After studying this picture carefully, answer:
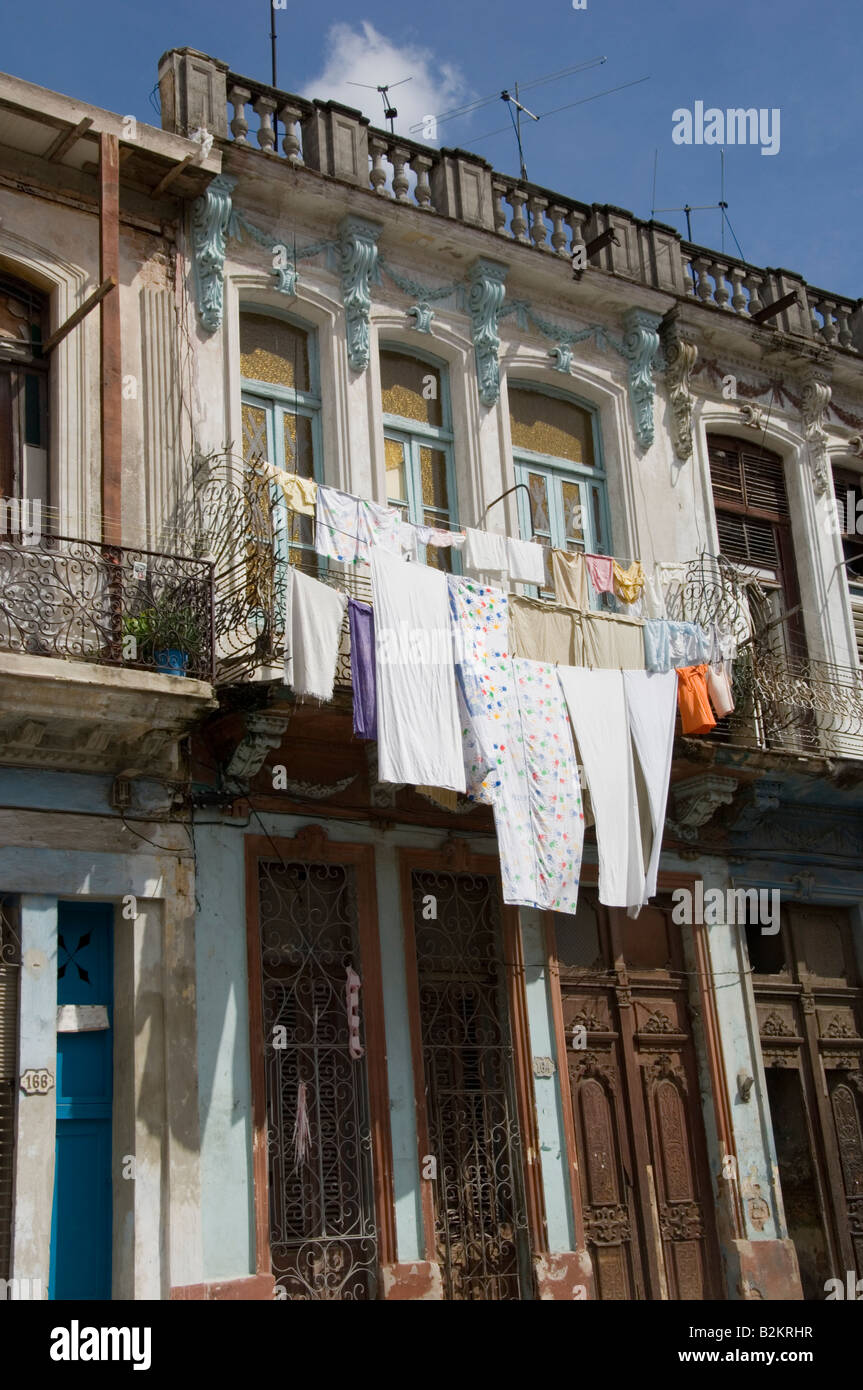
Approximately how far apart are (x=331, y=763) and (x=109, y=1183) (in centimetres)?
319

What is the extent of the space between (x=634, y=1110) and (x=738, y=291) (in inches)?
303

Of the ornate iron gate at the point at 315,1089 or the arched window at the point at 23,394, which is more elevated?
the arched window at the point at 23,394

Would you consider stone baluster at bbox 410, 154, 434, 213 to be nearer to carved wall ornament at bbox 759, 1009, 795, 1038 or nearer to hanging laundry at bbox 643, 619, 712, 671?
hanging laundry at bbox 643, 619, 712, 671

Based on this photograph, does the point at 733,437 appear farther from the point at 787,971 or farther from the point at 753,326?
the point at 787,971

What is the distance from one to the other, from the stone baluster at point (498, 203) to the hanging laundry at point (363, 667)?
4.59 m

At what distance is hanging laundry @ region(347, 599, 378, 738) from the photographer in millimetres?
10117

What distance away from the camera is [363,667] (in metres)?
10.3

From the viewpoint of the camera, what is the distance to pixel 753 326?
1461cm

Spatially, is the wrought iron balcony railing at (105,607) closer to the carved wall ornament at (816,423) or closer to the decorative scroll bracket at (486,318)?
the decorative scroll bracket at (486,318)

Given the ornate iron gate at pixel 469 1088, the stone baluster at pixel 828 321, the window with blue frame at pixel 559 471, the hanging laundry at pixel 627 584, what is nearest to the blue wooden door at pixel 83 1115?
the ornate iron gate at pixel 469 1088

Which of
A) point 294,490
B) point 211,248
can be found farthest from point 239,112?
point 294,490

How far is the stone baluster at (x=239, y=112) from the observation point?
12195 mm

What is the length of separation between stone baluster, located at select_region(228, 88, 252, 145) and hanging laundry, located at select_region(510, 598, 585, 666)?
13.8 feet
